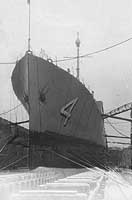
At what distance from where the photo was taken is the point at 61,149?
38.9 feet

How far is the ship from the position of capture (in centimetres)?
1177

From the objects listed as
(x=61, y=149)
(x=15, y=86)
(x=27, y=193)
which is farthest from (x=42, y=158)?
(x=27, y=193)

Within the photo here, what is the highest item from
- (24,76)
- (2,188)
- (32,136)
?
(24,76)

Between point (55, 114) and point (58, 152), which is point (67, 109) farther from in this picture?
point (58, 152)

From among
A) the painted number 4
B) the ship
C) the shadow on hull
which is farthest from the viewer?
the painted number 4

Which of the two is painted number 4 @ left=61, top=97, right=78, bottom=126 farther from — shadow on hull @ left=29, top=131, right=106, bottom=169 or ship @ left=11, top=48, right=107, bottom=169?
shadow on hull @ left=29, top=131, right=106, bottom=169

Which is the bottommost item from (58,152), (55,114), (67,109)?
(58,152)

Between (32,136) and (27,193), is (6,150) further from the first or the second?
(27,193)

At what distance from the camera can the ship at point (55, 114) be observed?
11773 millimetres

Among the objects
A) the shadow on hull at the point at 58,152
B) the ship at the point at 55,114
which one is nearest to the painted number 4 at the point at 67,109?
the ship at the point at 55,114

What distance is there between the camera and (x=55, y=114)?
493 inches

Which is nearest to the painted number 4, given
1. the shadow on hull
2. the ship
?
the ship

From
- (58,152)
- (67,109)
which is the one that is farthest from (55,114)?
(58,152)

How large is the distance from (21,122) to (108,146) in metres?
5.17
